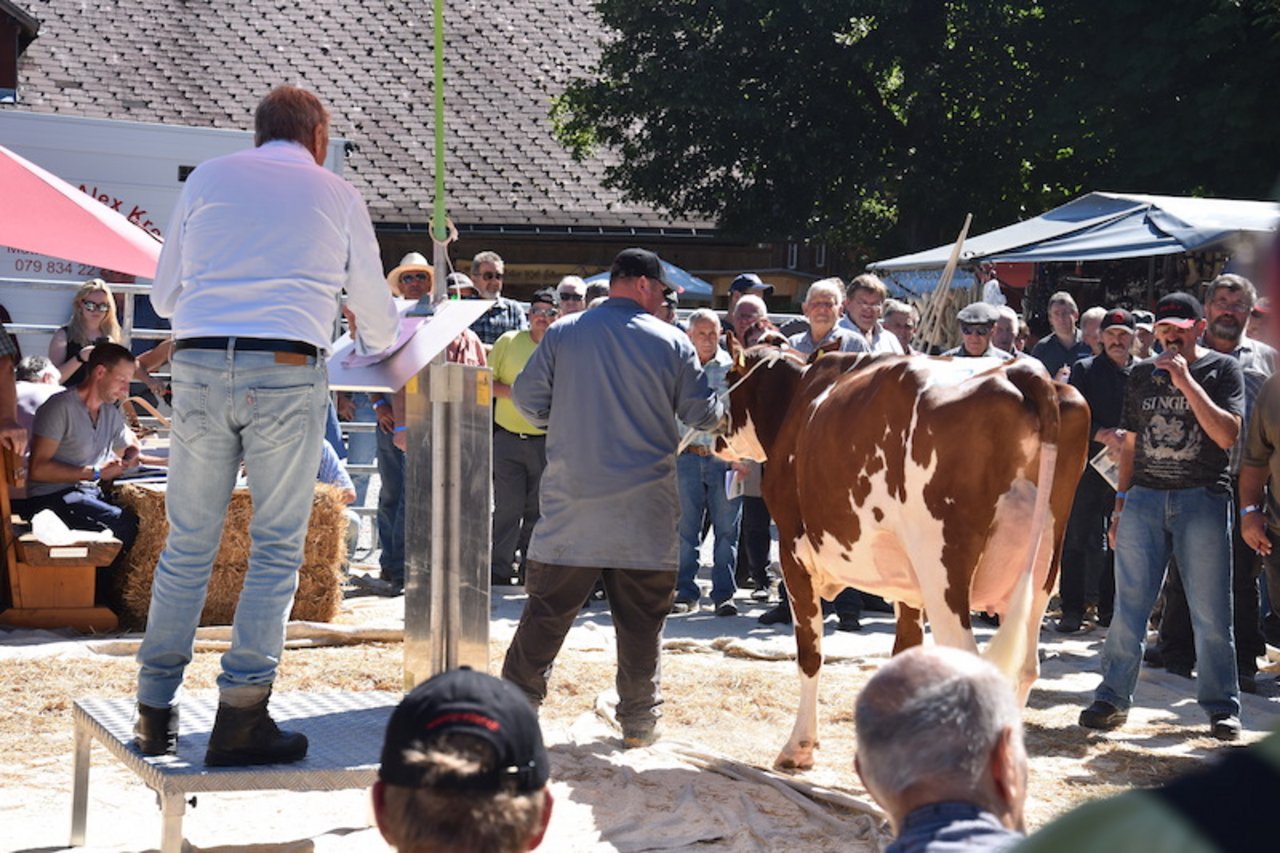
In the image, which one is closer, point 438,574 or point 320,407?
point 320,407

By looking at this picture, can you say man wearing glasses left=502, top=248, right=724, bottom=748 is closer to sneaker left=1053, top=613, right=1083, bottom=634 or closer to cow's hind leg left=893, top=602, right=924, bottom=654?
cow's hind leg left=893, top=602, right=924, bottom=654

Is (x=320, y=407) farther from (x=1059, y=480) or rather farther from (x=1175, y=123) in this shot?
(x=1175, y=123)

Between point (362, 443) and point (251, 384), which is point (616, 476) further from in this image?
point (362, 443)

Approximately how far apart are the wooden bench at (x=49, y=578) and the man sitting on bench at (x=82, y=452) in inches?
7.1

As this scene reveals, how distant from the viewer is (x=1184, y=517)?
26.2 feet

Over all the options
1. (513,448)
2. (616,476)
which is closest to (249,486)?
(616,476)

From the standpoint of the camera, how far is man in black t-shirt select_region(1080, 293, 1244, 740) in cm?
793

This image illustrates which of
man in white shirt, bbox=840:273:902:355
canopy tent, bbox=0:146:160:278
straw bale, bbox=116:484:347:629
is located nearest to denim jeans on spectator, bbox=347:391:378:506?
straw bale, bbox=116:484:347:629

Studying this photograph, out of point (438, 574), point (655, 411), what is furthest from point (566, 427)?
point (438, 574)

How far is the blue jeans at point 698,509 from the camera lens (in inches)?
450

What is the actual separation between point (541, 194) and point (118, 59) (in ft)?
27.3

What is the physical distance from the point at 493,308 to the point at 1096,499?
470 centimetres

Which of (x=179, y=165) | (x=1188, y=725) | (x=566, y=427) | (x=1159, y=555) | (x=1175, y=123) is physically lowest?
(x=1188, y=725)

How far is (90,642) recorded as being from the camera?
9242 millimetres
